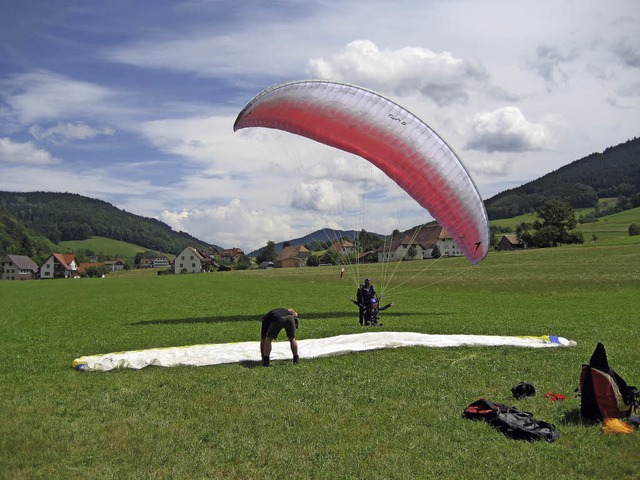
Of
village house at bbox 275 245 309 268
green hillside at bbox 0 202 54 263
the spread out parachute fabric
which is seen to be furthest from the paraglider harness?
green hillside at bbox 0 202 54 263

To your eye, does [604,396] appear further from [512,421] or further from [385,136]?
[385,136]

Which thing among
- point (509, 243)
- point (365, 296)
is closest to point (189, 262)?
point (509, 243)

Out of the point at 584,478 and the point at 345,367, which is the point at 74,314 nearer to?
the point at 345,367

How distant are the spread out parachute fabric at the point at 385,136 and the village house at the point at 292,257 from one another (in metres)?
123

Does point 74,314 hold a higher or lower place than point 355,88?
lower

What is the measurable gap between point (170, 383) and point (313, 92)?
9171 millimetres

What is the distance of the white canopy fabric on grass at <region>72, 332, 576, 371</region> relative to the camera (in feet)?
36.0

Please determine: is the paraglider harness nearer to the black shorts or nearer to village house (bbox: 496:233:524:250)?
the black shorts

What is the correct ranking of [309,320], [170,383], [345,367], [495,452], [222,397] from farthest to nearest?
[309,320] < [345,367] < [170,383] < [222,397] < [495,452]

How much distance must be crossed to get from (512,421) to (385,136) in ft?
32.7

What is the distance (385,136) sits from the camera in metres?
15.4

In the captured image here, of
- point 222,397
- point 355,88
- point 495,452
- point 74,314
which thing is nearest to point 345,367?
point 222,397

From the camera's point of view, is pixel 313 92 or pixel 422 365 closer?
pixel 422 365

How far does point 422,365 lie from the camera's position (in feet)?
35.5
